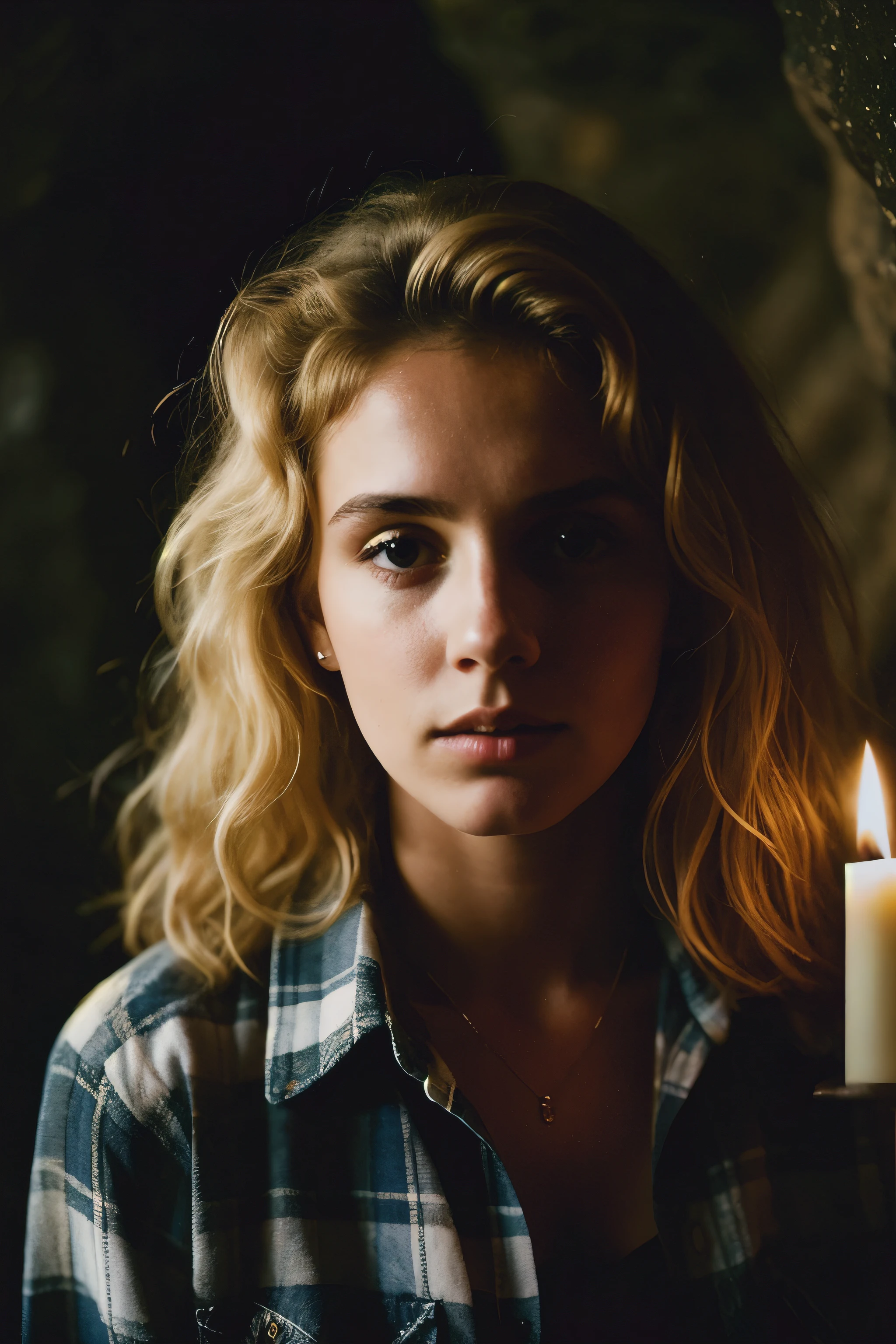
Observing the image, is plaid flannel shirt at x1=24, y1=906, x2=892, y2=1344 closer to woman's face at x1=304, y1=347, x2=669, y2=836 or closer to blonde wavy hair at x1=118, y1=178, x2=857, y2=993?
blonde wavy hair at x1=118, y1=178, x2=857, y2=993

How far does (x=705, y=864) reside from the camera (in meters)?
0.82

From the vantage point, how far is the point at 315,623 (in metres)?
0.79

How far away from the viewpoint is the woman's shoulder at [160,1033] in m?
0.74

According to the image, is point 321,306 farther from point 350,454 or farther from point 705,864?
point 705,864

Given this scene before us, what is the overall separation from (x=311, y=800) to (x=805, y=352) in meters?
0.51

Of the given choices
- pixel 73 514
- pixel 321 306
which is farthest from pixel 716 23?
pixel 73 514

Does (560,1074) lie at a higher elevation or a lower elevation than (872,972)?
lower

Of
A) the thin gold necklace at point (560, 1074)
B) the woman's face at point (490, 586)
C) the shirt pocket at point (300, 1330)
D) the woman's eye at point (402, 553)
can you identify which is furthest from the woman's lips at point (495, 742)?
the shirt pocket at point (300, 1330)

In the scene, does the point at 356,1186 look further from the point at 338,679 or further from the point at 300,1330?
the point at 338,679

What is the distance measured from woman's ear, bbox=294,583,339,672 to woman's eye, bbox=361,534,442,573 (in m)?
0.10

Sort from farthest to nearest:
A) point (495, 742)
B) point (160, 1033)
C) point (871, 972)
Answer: point (160, 1033) → point (495, 742) → point (871, 972)

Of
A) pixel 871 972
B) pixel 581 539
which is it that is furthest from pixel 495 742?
pixel 871 972

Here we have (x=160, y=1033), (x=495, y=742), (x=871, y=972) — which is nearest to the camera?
(x=871, y=972)

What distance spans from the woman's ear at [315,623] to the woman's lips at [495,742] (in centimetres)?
16
